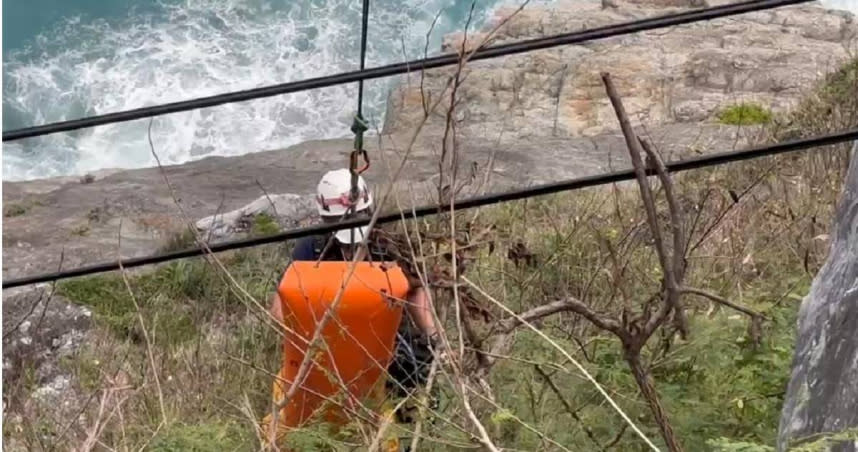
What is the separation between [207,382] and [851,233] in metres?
2.85

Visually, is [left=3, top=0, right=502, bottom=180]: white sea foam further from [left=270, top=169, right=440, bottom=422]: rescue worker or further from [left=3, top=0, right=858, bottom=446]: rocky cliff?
[left=270, top=169, right=440, bottom=422]: rescue worker

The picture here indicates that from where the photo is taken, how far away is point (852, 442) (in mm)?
2338

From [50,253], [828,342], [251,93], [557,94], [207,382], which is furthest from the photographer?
[557,94]

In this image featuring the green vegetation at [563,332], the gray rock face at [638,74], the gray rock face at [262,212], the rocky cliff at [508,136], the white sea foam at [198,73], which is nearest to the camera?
the green vegetation at [563,332]

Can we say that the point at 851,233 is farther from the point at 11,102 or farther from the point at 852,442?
the point at 11,102

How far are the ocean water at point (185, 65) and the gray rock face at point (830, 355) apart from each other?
51.9 feet

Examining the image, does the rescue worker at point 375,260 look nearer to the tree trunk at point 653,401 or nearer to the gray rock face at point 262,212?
the tree trunk at point 653,401

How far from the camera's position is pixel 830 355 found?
2.61 m

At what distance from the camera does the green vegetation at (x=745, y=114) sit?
1219 cm

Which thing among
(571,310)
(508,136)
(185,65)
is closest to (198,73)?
(185,65)

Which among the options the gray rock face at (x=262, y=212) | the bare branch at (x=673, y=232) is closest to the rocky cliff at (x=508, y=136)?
the gray rock face at (x=262, y=212)

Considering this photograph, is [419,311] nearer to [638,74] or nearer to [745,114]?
[745,114]

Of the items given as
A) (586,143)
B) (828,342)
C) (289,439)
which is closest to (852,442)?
(828,342)

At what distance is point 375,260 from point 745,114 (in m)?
8.99
